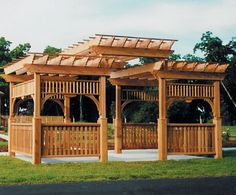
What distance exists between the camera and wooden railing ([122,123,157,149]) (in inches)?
797

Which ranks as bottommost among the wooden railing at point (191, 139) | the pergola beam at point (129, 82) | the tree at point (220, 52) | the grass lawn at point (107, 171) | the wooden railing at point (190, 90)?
the grass lawn at point (107, 171)

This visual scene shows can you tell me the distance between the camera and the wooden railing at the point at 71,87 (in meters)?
14.9

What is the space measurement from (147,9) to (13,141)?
6.82 m

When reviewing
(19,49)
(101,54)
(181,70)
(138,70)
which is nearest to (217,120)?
(181,70)

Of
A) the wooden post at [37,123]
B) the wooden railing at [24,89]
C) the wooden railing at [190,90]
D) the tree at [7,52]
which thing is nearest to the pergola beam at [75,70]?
the wooden post at [37,123]

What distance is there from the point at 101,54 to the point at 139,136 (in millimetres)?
6098

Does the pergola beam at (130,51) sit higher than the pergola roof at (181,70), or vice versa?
the pergola beam at (130,51)

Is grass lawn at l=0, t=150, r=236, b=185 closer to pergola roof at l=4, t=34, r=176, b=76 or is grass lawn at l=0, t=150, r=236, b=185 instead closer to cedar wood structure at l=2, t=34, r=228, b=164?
cedar wood structure at l=2, t=34, r=228, b=164

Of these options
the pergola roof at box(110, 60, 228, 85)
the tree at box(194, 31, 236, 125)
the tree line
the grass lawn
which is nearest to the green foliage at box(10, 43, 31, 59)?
the tree line

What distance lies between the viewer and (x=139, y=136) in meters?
20.4

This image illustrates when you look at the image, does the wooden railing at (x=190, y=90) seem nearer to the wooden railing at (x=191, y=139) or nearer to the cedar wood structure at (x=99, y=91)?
the cedar wood structure at (x=99, y=91)

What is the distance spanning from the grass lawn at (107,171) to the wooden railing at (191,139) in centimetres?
138

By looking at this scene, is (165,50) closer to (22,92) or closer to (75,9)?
(75,9)

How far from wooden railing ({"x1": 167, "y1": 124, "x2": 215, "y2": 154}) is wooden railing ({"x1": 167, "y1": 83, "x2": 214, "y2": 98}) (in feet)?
3.46
